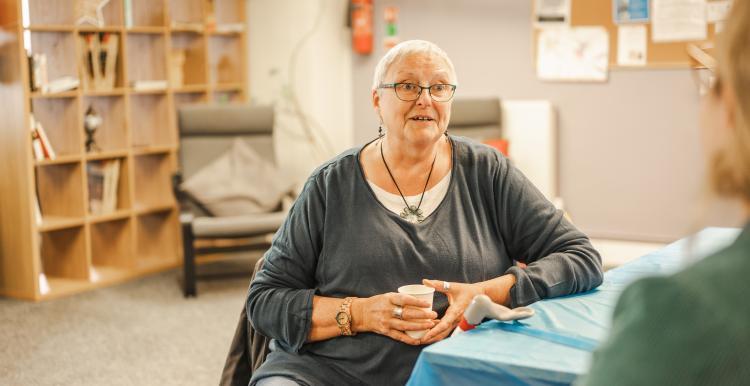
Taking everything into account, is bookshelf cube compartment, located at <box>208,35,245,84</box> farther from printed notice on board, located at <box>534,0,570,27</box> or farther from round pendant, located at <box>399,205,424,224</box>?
round pendant, located at <box>399,205,424,224</box>

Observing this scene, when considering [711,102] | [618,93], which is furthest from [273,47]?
[711,102]

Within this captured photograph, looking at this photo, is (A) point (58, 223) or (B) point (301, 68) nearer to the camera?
(A) point (58, 223)

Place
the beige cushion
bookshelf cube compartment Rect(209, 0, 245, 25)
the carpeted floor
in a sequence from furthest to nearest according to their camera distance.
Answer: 1. bookshelf cube compartment Rect(209, 0, 245, 25)
2. the beige cushion
3. the carpeted floor

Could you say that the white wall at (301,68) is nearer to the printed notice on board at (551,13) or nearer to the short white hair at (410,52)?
the printed notice on board at (551,13)

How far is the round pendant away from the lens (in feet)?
6.97

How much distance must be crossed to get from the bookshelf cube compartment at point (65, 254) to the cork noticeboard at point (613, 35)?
287 cm

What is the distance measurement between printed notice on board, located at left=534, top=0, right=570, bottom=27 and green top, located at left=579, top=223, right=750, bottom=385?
14.6ft

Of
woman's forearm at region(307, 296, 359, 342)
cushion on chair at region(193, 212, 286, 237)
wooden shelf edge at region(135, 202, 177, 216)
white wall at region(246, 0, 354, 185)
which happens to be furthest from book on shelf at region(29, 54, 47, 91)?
woman's forearm at region(307, 296, 359, 342)

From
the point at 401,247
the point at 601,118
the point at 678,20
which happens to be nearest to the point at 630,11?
the point at 678,20

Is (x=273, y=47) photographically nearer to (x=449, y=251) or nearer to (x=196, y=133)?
(x=196, y=133)

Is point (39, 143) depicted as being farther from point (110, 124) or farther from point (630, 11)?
point (630, 11)

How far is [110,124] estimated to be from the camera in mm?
4984

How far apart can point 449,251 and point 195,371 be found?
1.74 m

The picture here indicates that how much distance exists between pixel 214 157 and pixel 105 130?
24.7 inches
